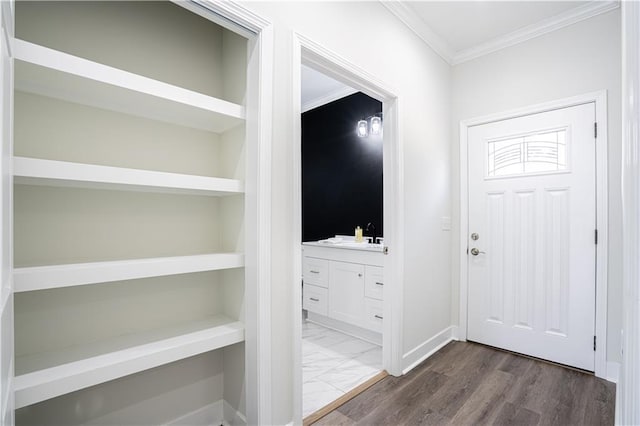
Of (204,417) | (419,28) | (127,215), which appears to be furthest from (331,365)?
(419,28)

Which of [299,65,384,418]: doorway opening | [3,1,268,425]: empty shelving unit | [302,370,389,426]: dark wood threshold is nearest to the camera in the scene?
[3,1,268,425]: empty shelving unit

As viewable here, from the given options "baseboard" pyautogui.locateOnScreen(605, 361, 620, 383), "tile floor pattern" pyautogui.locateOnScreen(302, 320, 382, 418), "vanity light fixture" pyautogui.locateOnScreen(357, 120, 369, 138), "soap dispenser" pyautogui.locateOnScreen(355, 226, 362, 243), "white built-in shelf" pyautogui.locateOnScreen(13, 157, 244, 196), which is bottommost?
"tile floor pattern" pyautogui.locateOnScreen(302, 320, 382, 418)

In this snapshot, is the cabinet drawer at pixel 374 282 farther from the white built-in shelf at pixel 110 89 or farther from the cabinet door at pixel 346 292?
the white built-in shelf at pixel 110 89

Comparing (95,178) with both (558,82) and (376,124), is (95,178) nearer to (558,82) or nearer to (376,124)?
(376,124)

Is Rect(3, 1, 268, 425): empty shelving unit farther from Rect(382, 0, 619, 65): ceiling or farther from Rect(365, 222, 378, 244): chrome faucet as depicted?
Rect(365, 222, 378, 244): chrome faucet

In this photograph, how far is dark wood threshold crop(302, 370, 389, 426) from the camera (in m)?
1.81

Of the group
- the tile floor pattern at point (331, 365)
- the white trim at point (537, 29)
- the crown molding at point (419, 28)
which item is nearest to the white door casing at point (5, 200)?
the tile floor pattern at point (331, 365)

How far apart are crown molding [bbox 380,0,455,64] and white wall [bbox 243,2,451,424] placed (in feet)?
0.17

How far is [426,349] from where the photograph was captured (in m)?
2.67

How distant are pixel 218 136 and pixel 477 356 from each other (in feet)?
8.99

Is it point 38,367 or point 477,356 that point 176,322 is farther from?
point 477,356

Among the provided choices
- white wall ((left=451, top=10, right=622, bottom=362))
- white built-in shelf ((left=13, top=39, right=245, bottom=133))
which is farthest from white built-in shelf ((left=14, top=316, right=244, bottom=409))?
white wall ((left=451, top=10, right=622, bottom=362))

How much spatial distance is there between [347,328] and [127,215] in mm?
2336

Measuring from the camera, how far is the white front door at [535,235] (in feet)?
7.93
